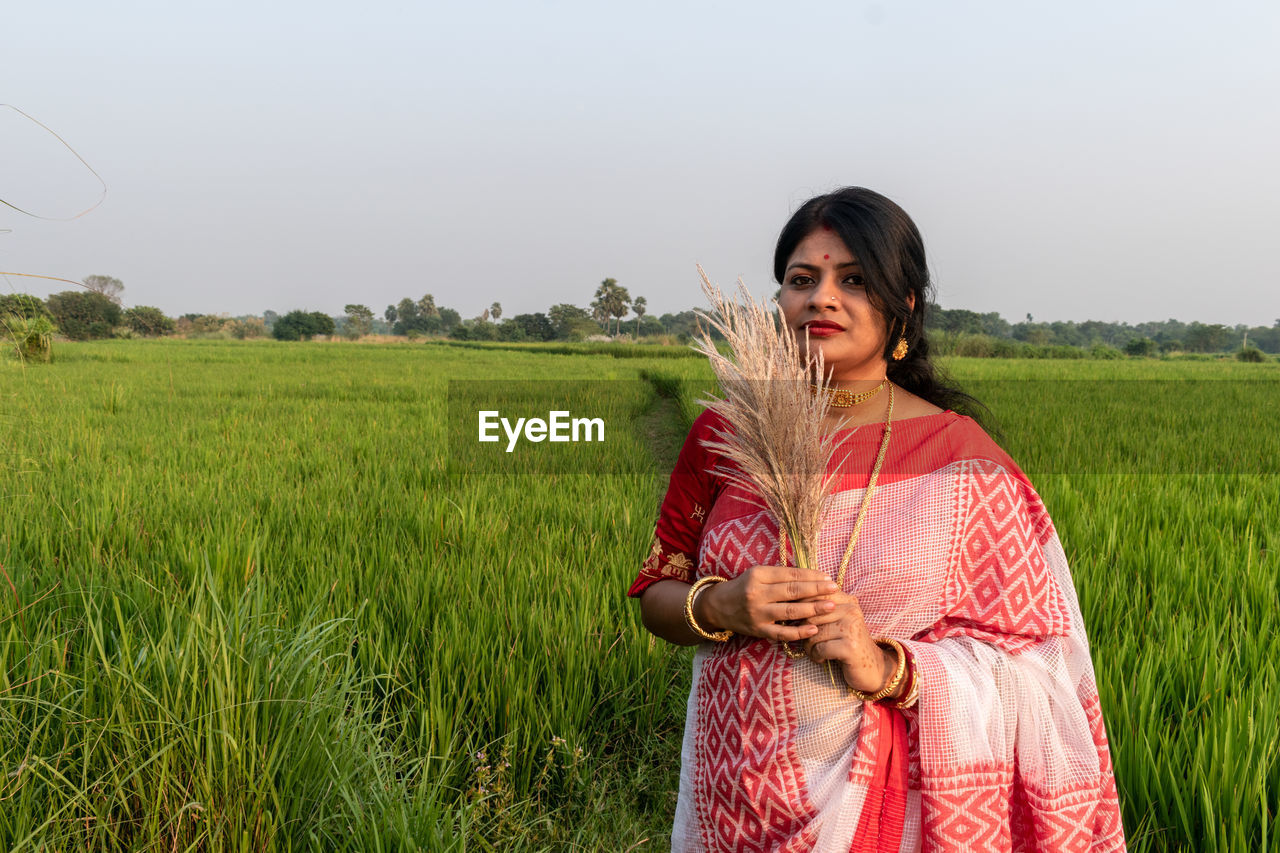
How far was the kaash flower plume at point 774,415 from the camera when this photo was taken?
3.32 feet

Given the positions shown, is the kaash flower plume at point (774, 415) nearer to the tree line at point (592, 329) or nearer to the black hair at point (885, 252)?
the black hair at point (885, 252)

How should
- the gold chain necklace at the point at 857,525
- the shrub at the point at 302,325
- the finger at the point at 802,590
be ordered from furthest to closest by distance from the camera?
1. the shrub at the point at 302,325
2. the gold chain necklace at the point at 857,525
3. the finger at the point at 802,590

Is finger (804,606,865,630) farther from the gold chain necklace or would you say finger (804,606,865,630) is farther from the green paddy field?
the green paddy field

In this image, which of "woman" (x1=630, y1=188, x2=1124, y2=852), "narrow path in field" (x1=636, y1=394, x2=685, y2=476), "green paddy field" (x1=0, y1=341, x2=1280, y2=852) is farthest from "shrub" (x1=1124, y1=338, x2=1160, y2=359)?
"woman" (x1=630, y1=188, x2=1124, y2=852)

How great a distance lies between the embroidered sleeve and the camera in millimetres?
1330

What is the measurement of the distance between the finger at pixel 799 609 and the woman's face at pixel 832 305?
0.42 meters

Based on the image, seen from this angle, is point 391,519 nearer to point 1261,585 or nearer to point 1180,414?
point 1261,585

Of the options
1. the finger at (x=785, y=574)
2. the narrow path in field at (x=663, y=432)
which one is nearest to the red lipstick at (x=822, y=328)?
the finger at (x=785, y=574)

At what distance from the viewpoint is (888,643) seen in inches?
39.9

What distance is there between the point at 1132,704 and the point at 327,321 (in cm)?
7554

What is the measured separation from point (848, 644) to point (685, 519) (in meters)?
0.45

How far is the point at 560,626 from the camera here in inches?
95.6

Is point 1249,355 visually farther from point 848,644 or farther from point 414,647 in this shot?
point 848,644

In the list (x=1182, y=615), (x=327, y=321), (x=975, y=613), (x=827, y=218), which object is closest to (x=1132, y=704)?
(x=1182, y=615)
